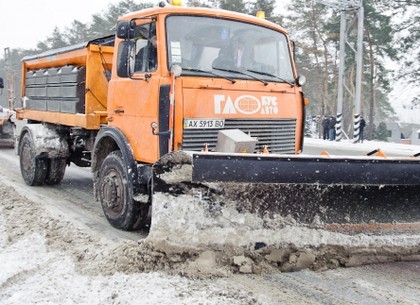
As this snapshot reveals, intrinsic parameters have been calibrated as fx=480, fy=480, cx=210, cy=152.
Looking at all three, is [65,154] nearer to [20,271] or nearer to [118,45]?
[118,45]

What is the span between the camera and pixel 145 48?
488cm

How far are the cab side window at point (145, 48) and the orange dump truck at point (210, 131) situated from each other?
11mm

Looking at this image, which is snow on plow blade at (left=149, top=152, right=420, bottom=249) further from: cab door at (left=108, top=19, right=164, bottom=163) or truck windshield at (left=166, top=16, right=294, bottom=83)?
truck windshield at (left=166, top=16, right=294, bottom=83)

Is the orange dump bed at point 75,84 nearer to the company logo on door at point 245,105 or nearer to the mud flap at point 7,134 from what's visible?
the company logo on door at point 245,105

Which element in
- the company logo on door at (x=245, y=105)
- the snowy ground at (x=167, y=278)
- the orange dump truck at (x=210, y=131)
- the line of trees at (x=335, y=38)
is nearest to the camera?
Answer: the snowy ground at (x=167, y=278)

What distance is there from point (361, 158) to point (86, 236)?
111 inches

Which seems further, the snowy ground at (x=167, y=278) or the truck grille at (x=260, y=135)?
the truck grille at (x=260, y=135)

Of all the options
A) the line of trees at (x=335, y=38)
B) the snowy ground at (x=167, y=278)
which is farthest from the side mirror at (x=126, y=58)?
the line of trees at (x=335, y=38)

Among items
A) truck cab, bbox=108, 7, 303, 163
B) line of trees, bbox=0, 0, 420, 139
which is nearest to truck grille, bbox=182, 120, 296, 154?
truck cab, bbox=108, 7, 303, 163

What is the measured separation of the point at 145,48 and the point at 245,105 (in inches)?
46.2

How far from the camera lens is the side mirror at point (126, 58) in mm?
5035

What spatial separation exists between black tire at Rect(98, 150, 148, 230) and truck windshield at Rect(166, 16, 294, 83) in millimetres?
1300

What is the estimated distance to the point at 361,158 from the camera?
4.12m

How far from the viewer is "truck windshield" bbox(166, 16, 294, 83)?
471 cm
